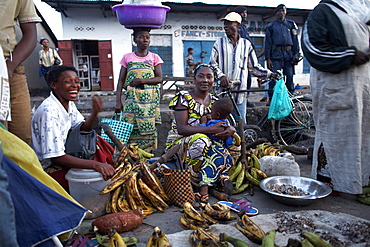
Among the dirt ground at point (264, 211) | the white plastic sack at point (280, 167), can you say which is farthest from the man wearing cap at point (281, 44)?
the dirt ground at point (264, 211)

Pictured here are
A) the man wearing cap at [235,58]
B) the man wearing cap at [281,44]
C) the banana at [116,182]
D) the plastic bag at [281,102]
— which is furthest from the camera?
the man wearing cap at [281,44]

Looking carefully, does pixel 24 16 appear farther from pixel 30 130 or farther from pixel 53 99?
pixel 30 130

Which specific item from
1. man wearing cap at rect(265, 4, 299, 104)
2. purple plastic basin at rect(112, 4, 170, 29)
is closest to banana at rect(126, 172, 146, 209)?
purple plastic basin at rect(112, 4, 170, 29)

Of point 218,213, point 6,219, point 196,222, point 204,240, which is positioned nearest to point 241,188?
point 218,213

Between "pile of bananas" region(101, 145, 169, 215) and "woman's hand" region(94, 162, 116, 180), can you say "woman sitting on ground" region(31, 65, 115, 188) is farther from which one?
"pile of bananas" region(101, 145, 169, 215)

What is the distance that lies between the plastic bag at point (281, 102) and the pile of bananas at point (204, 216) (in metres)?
3.04

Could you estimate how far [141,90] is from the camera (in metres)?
4.38

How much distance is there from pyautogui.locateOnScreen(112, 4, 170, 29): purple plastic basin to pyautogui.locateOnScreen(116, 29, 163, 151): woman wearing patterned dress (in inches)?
5.6

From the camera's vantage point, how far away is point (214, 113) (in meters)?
3.45

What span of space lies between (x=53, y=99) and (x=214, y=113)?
5.71 feet

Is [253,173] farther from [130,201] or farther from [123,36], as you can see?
[123,36]

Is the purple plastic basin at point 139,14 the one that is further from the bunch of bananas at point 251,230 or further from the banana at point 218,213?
the bunch of bananas at point 251,230

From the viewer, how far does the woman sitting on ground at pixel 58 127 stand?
260 cm

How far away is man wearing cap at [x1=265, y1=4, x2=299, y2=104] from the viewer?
703 centimetres
